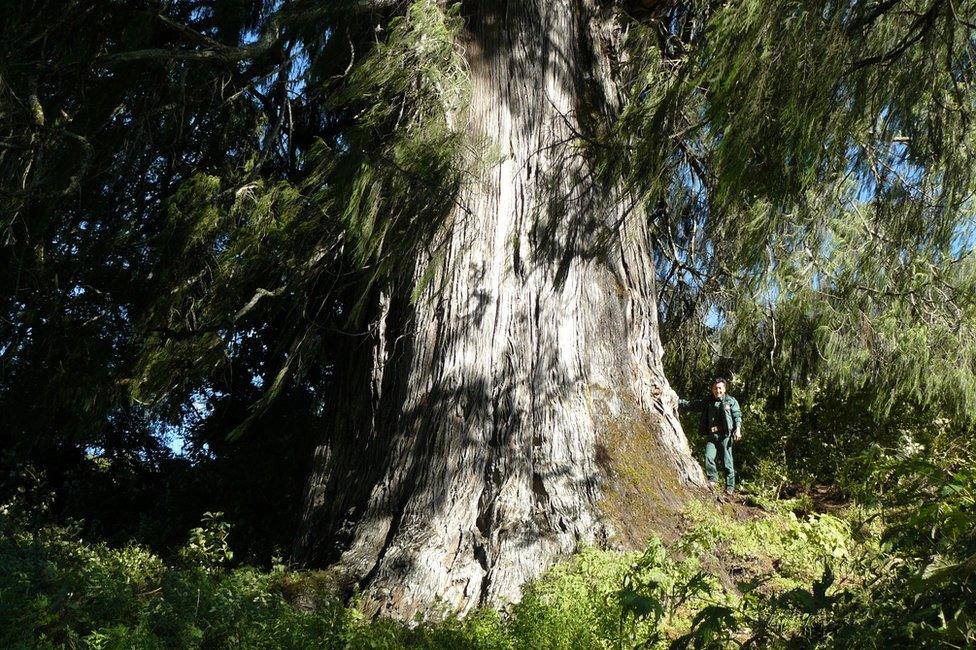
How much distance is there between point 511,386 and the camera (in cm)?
667

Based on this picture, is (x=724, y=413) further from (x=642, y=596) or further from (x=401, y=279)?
(x=642, y=596)

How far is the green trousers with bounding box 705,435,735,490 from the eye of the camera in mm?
9500

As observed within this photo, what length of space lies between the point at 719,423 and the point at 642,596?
21.3 feet

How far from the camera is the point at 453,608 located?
5.82 metres

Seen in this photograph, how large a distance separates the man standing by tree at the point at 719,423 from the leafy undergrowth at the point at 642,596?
2.02 m

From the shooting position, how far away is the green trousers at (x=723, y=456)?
9.50 m

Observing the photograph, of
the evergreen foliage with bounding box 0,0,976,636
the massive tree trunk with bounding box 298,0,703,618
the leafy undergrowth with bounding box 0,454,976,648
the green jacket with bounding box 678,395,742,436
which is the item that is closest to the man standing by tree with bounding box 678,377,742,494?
the green jacket with bounding box 678,395,742,436

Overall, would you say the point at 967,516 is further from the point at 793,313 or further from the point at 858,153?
the point at 793,313

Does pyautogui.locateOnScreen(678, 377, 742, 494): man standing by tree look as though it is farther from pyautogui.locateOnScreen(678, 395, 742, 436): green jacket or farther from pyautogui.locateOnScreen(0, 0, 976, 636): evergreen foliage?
pyautogui.locateOnScreen(0, 0, 976, 636): evergreen foliage

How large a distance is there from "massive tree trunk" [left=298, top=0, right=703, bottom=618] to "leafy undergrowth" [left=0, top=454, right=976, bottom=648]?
0.37 metres

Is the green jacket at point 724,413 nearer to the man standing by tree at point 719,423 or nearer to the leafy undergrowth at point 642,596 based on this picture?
the man standing by tree at point 719,423

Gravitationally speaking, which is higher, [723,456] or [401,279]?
[401,279]

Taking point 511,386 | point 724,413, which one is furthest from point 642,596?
point 724,413

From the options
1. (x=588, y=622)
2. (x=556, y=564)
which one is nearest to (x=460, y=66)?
(x=556, y=564)
